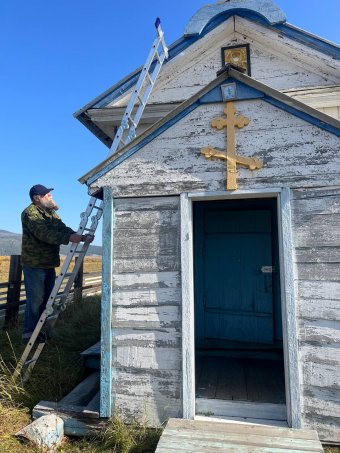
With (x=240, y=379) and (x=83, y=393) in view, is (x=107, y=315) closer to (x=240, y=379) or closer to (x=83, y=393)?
(x=83, y=393)

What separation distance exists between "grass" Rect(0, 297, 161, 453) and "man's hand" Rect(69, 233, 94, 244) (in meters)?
1.41

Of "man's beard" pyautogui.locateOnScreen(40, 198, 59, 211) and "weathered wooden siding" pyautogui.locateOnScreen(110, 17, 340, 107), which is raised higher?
"weathered wooden siding" pyautogui.locateOnScreen(110, 17, 340, 107)

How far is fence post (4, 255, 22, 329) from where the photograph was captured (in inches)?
239

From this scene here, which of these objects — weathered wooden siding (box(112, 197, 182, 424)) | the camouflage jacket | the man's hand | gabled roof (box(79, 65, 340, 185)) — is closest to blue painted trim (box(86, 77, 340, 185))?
gabled roof (box(79, 65, 340, 185))

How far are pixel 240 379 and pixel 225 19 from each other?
16.3 feet

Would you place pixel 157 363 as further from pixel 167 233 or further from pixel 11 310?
pixel 11 310

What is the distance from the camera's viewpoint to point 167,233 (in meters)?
3.00

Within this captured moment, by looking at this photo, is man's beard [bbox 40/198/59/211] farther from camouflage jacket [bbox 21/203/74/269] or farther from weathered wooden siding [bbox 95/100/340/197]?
weathered wooden siding [bbox 95/100/340/197]

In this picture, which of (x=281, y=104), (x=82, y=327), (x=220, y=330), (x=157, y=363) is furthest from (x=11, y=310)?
(x=281, y=104)

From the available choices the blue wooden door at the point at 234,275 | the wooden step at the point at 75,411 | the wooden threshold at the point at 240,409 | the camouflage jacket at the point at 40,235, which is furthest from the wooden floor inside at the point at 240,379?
the camouflage jacket at the point at 40,235

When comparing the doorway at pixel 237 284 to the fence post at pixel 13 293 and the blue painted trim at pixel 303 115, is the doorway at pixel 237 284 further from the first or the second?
the fence post at pixel 13 293

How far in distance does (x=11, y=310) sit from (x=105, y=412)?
400 centimetres

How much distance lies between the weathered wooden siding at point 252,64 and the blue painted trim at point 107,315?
2.67m

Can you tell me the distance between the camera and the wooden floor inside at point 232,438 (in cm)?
237
